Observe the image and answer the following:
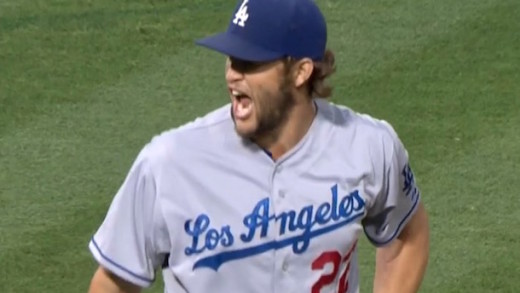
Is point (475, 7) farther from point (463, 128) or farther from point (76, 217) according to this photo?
point (76, 217)

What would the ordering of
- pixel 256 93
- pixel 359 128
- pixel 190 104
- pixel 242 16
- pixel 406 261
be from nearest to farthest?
1. pixel 256 93
2. pixel 242 16
3. pixel 359 128
4. pixel 406 261
5. pixel 190 104

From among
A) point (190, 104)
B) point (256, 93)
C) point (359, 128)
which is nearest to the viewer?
point (256, 93)

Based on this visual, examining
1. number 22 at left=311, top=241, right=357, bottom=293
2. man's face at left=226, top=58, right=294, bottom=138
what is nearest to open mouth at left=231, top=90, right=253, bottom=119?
man's face at left=226, top=58, right=294, bottom=138

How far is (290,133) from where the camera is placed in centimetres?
382

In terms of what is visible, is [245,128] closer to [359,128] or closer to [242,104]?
[242,104]

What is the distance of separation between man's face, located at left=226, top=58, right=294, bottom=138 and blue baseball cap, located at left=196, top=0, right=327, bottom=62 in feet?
0.11

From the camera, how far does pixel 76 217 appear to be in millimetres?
6625

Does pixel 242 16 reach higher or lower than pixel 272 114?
higher

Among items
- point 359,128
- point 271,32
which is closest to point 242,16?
point 271,32

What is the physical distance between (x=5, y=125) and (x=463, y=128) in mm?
2291

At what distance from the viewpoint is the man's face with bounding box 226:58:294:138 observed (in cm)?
363

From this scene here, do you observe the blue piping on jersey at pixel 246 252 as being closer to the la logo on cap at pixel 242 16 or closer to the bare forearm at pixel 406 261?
the bare forearm at pixel 406 261

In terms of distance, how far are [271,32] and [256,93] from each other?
0.17 m

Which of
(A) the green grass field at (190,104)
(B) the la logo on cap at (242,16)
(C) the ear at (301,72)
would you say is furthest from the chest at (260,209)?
(A) the green grass field at (190,104)
